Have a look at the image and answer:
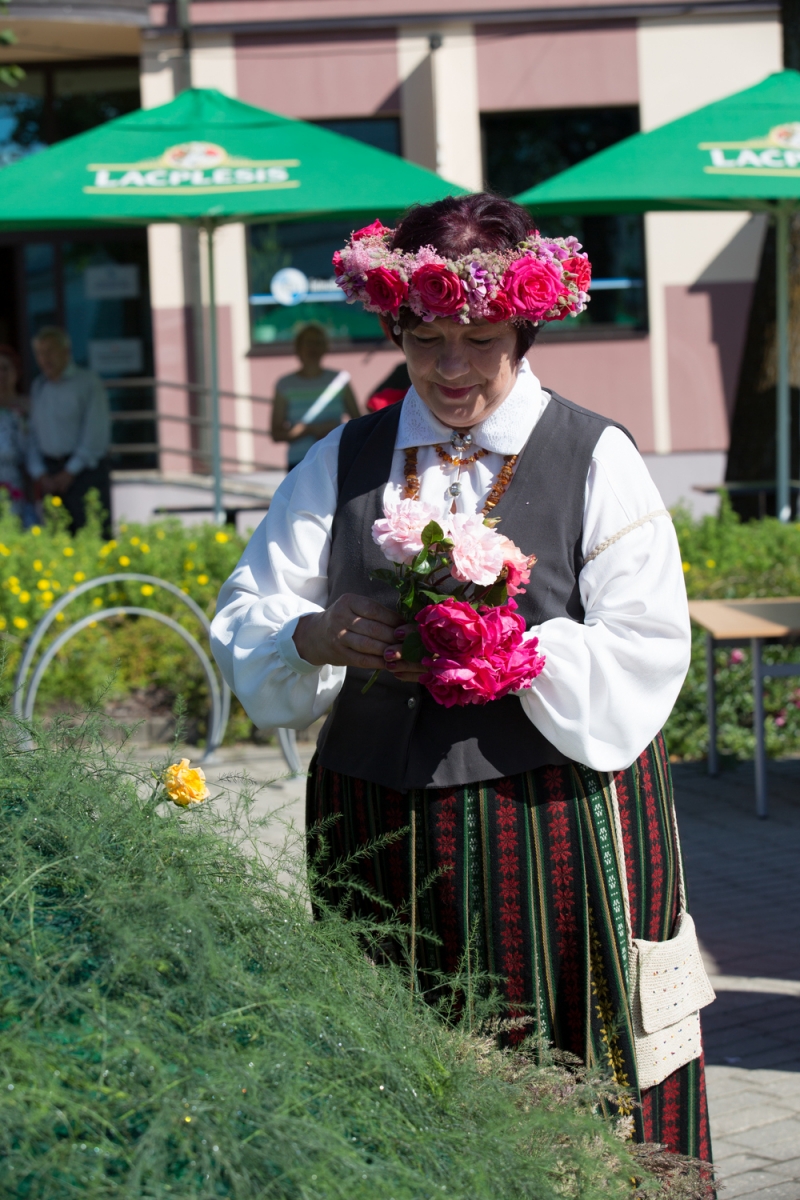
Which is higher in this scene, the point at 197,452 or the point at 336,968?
the point at 197,452

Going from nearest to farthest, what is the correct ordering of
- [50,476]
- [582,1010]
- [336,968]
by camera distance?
[336,968], [582,1010], [50,476]

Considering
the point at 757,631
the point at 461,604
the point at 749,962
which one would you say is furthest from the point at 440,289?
the point at 757,631

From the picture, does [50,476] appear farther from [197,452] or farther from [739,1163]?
[739,1163]

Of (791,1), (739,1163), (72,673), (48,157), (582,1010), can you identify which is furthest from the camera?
(791,1)

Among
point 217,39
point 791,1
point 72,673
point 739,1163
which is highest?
point 217,39

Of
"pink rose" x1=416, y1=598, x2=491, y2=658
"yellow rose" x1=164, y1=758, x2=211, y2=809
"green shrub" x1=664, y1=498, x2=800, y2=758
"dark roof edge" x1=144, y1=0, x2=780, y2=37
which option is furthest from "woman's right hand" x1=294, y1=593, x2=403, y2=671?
"dark roof edge" x1=144, y1=0, x2=780, y2=37

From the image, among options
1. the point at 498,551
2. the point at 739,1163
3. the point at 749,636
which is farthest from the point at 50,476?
the point at 498,551

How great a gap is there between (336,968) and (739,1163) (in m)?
1.97

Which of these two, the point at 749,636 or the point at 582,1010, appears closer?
the point at 582,1010

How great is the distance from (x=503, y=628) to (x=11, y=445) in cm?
850

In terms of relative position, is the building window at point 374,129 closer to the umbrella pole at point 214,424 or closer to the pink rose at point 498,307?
the umbrella pole at point 214,424

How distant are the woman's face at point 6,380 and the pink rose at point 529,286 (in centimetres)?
847

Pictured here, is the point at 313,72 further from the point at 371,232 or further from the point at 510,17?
the point at 371,232

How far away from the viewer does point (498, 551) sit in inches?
71.6
